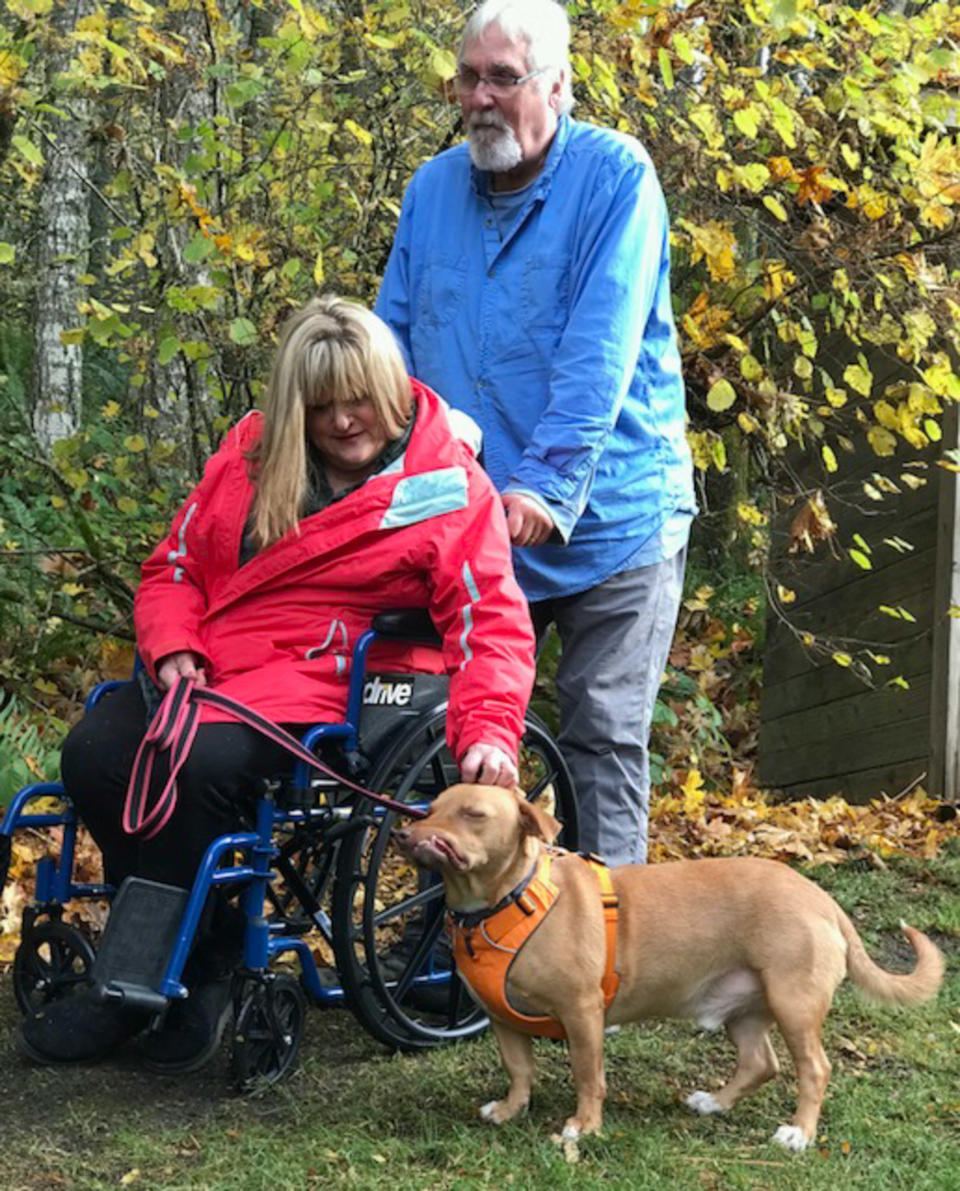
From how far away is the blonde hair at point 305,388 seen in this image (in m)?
3.44

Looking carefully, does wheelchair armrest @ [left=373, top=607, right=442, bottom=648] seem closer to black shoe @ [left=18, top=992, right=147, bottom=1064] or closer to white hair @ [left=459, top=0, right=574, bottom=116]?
black shoe @ [left=18, top=992, right=147, bottom=1064]

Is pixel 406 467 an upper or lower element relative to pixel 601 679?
upper

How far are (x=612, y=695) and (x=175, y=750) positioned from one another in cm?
118

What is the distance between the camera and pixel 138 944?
3039mm

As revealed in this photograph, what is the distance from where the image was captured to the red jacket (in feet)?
11.0

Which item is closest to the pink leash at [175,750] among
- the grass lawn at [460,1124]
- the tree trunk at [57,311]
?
the grass lawn at [460,1124]

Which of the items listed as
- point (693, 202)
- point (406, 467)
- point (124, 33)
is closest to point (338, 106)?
point (124, 33)

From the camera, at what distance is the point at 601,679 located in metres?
3.87

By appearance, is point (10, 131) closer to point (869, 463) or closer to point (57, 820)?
point (57, 820)

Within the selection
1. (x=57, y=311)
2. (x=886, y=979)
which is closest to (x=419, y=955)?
(x=886, y=979)

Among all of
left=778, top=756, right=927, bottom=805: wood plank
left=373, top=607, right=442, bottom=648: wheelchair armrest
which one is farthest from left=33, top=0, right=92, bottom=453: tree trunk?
left=373, top=607, right=442, bottom=648: wheelchair armrest

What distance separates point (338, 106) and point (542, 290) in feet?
6.87

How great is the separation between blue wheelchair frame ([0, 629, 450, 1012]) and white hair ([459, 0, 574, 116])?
1430mm

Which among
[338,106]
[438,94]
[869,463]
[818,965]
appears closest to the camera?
[818,965]
